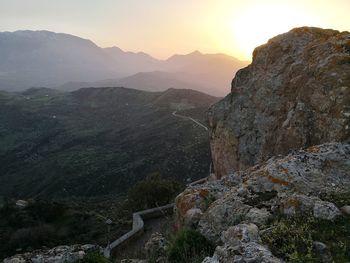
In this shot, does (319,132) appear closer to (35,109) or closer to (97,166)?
(97,166)

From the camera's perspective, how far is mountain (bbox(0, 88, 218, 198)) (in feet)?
257

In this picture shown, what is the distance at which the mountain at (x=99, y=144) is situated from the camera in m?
78.4

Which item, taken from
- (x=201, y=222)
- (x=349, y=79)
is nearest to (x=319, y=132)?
(x=349, y=79)

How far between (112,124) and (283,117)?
125510mm

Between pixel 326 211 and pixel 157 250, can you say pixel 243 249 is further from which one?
pixel 157 250

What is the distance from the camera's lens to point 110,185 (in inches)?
3046

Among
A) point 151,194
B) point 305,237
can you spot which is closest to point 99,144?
point 151,194

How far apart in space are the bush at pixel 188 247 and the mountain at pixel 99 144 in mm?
59127

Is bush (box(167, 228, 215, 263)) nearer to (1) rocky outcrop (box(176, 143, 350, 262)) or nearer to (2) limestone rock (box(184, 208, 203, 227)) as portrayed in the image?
(1) rocky outcrop (box(176, 143, 350, 262))

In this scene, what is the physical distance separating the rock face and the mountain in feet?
156

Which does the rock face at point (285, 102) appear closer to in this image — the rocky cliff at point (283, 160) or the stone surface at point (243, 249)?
the rocky cliff at point (283, 160)

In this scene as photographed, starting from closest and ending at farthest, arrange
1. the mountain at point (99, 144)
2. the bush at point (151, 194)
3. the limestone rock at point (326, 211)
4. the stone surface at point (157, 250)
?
the limestone rock at point (326, 211)
the stone surface at point (157, 250)
the bush at point (151, 194)
the mountain at point (99, 144)

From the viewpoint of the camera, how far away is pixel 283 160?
880 centimetres

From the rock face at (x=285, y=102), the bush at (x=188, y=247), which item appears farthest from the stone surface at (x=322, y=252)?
the rock face at (x=285, y=102)
